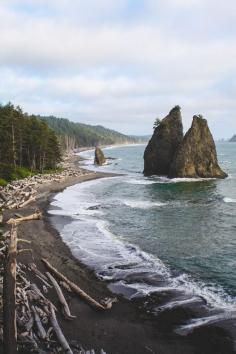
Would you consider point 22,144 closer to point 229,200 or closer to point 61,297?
point 229,200

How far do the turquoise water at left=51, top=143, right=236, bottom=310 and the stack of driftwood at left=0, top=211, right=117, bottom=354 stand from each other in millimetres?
3395

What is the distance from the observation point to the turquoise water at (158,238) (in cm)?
2317

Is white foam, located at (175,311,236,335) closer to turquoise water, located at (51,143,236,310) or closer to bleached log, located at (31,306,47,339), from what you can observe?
turquoise water, located at (51,143,236,310)

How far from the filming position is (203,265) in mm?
26203

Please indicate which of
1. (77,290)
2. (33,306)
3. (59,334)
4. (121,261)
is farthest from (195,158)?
(59,334)

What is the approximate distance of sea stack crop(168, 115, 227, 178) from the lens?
278 ft

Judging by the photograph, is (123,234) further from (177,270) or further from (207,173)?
(207,173)

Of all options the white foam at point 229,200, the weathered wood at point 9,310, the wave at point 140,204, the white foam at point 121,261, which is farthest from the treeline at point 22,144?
the weathered wood at point 9,310

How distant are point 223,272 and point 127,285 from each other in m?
6.78

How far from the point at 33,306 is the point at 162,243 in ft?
53.7

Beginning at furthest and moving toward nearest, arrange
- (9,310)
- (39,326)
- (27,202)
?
(27,202)
(39,326)
(9,310)

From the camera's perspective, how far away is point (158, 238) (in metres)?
33.8

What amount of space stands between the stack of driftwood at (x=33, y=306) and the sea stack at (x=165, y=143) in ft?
234

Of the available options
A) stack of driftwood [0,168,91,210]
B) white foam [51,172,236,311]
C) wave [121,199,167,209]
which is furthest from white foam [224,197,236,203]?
stack of driftwood [0,168,91,210]
